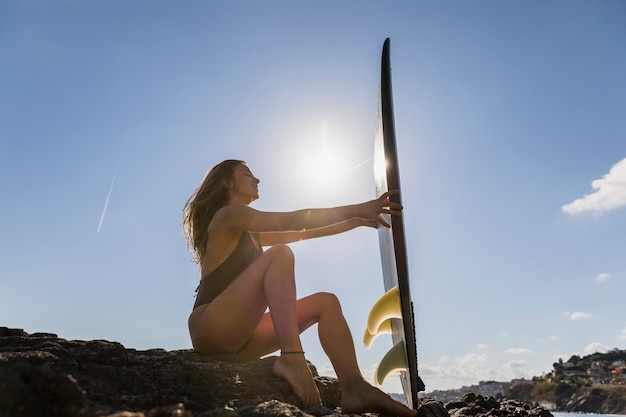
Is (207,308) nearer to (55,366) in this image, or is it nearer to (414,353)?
(55,366)

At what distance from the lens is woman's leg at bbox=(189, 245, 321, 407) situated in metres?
2.85

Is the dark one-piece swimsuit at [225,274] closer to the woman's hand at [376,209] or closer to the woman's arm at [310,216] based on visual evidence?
the woman's arm at [310,216]

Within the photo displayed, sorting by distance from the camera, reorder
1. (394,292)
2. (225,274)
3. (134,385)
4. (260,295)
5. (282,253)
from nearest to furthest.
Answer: (134,385)
(282,253)
(260,295)
(225,274)
(394,292)

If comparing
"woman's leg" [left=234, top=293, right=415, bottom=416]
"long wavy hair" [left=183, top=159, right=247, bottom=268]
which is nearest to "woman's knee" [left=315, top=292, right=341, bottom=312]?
"woman's leg" [left=234, top=293, right=415, bottom=416]

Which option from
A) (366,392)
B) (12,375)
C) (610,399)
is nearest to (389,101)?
(366,392)

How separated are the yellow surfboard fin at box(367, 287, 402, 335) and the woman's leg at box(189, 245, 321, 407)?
855mm

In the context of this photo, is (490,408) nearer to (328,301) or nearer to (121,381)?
(328,301)

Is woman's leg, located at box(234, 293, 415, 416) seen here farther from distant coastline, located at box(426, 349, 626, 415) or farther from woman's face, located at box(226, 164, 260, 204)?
distant coastline, located at box(426, 349, 626, 415)

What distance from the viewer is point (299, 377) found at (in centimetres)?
279

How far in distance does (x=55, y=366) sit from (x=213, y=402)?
80 centimetres

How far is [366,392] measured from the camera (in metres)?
2.87

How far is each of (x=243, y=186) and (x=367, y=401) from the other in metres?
1.82

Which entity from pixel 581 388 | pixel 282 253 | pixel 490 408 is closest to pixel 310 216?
pixel 282 253

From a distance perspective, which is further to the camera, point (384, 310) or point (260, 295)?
point (384, 310)
